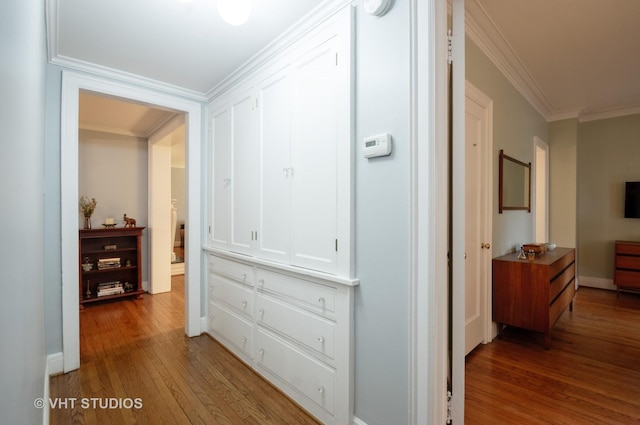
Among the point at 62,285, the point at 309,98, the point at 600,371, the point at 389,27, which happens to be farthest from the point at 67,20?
the point at 600,371

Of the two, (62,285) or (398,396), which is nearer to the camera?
(398,396)

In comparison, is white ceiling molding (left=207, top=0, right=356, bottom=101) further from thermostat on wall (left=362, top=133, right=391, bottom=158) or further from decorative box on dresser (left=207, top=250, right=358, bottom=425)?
decorative box on dresser (left=207, top=250, right=358, bottom=425)

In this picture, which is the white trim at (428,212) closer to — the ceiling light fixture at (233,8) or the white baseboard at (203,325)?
the ceiling light fixture at (233,8)

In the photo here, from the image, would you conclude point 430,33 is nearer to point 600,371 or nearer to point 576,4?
point 576,4

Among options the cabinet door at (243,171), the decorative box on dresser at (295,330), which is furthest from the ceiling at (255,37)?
the decorative box on dresser at (295,330)

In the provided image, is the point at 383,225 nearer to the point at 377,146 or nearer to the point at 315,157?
the point at 377,146

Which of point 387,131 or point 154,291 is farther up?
point 387,131

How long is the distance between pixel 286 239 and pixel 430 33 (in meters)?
1.41

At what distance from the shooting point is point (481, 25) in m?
2.36

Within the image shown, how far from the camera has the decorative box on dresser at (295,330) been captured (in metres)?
1.68

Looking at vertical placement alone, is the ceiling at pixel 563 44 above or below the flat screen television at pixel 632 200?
above

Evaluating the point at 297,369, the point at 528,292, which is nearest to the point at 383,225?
the point at 297,369

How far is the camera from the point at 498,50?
2703mm

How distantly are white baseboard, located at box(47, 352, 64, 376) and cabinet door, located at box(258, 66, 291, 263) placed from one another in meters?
1.73
